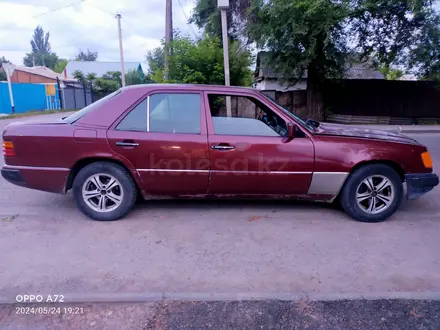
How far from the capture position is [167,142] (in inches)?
161

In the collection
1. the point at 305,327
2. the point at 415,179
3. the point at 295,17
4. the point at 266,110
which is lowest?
the point at 305,327

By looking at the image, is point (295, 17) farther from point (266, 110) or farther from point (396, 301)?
point (396, 301)

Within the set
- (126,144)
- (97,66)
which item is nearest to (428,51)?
(126,144)

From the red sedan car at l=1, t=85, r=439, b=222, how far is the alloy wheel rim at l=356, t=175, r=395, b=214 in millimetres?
12

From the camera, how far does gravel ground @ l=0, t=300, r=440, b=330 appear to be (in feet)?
8.13

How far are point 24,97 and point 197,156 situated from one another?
25.1 m

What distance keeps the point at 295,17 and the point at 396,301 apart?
438 inches

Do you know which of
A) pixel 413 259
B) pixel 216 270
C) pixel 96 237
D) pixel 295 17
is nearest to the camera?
pixel 216 270

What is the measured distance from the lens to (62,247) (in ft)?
11.8

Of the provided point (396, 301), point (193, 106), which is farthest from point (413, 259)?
point (193, 106)

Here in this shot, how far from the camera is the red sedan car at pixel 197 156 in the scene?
410cm

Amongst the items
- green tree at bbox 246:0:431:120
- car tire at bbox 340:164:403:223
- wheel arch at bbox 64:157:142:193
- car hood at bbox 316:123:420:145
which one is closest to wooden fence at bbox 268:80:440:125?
green tree at bbox 246:0:431:120

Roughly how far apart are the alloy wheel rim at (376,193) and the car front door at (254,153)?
0.67m

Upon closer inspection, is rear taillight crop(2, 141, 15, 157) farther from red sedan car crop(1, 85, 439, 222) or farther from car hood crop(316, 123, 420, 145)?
car hood crop(316, 123, 420, 145)
